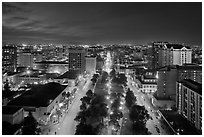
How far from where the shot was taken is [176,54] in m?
8.84

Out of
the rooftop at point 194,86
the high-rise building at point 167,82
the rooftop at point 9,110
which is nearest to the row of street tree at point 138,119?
the rooftop at point 194,86

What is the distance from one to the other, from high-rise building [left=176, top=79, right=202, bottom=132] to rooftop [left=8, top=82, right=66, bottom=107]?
8.21ft

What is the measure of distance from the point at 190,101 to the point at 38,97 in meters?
2.78

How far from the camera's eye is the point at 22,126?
8.82ft

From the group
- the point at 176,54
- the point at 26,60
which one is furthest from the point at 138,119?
the point at 26,60

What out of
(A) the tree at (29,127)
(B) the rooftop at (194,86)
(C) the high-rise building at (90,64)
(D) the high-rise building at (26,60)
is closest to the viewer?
(A) the tree at (29,127)

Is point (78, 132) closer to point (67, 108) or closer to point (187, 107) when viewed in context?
point (67, 108)

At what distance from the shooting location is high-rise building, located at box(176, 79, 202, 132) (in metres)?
3.46

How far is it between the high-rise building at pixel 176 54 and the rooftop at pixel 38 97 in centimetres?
528

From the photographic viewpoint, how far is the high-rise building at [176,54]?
8.73 metres

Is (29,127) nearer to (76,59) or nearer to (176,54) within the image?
(76,59)

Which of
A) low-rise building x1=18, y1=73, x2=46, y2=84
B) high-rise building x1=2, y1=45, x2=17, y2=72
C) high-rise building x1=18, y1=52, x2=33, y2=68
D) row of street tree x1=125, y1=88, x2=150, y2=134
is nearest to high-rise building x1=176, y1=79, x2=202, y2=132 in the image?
row of street tree x1=125, y1=88, x2=150, y2=134

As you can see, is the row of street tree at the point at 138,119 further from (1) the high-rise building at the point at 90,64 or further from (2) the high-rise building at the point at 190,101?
(1) the high-rise building at the point at 90,64

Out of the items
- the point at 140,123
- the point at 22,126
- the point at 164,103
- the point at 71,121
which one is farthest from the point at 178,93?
the point at 22,126
